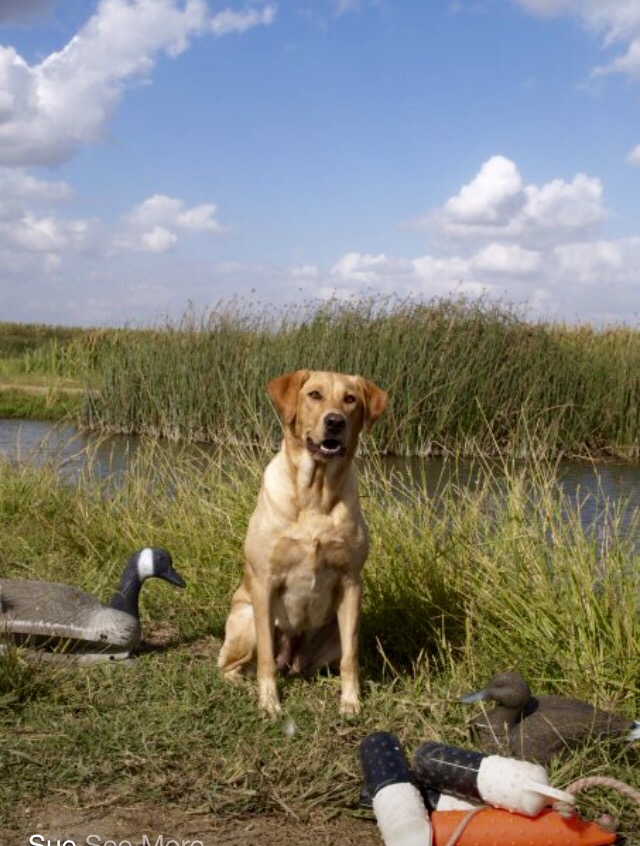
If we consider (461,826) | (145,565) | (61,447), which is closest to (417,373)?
(61,447)

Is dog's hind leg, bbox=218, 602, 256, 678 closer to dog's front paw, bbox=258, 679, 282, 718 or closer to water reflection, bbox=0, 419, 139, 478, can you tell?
dog's front paw, bbox=258, 679, 282, 718

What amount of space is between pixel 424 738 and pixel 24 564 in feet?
10.7

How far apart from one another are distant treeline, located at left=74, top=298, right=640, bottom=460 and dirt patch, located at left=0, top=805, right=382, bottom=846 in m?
10.9

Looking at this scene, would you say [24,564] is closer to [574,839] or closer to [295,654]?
[295,654]

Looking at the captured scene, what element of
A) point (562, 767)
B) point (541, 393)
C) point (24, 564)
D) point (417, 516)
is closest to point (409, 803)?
point (562, 767)

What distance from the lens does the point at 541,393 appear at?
1560 cm

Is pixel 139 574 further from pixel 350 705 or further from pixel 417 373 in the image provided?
pixel 417 373

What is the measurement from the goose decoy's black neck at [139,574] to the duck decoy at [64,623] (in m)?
0.05

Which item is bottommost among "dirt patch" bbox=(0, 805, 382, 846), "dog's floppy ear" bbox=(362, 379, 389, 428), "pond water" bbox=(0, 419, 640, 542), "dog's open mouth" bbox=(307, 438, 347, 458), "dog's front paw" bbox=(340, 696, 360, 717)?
"pond water" bbox=(0, 419, 640, 542)

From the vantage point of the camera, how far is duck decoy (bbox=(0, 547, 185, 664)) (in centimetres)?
416

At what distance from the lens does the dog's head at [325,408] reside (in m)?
4.07

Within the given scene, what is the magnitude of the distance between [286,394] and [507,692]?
60.8 inches

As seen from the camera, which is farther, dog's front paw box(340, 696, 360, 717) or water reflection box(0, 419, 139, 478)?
water reflection box(0, 419, 139, 478)

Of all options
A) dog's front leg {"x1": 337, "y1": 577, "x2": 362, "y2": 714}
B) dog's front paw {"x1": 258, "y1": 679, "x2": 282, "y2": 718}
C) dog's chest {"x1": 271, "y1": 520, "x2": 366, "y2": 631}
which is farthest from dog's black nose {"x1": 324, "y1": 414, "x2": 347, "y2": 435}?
dog's front paw {"x1": 258, "y1": 679, "x2": 282, "y2": 718}
